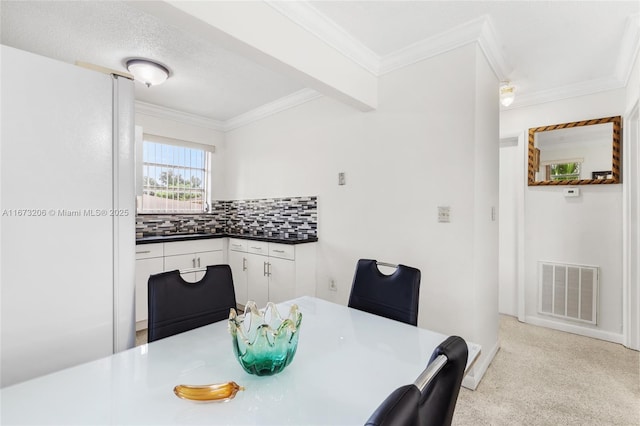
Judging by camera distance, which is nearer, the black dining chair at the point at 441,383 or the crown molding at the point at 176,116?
the black dining chair at the point at 441,383

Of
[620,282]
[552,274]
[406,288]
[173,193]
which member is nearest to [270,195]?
[173,193]

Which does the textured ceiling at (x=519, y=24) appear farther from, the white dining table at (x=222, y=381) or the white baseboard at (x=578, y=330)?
the white baseboard at (x=578, y=330)

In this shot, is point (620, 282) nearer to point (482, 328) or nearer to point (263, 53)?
point (482, 328)

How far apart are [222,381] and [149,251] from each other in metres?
2.74

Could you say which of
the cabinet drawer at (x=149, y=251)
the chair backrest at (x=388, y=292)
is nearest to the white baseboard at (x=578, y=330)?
the chair backrest at (x=388, y=292)

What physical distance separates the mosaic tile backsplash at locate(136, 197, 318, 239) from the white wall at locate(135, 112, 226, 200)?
0.98 ft

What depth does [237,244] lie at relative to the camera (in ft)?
12.6

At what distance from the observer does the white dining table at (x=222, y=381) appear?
30.1 inches

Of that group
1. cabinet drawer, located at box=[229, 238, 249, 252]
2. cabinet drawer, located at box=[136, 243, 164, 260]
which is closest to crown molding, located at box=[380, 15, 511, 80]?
cabinet drawer, located at box=[229, 238, 249, 252]

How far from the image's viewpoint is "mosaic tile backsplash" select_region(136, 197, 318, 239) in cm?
350

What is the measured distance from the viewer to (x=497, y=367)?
8.07 ft

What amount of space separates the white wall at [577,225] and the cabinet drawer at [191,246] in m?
3.58

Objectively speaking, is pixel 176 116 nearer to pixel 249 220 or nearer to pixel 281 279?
pixel 249 220

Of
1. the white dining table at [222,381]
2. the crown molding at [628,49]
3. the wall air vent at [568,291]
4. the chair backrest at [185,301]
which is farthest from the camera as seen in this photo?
the wall air vent at [568,291]
